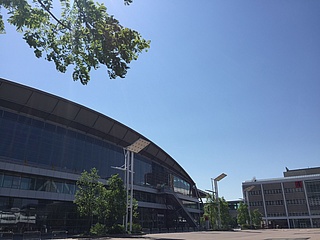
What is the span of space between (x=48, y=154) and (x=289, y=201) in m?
77.9

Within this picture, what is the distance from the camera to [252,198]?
95250mm

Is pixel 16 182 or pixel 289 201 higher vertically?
pixel 289 201

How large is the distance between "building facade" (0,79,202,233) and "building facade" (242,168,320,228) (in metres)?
51.3

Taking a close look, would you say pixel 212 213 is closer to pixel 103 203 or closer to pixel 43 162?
pixel 103 203

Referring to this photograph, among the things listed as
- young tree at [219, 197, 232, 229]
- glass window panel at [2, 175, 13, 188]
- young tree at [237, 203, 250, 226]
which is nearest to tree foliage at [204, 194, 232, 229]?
young tree at [219, 197, 232, 229]

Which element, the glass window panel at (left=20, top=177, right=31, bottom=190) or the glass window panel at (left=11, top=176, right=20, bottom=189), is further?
the glass window panel at (left=20, top=177, right=31, bottom=190)

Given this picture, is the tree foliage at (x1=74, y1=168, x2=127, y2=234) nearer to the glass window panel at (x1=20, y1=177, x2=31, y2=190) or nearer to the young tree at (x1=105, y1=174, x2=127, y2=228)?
the young tree at (x1=105, y1=174, x2=127, y2=228)

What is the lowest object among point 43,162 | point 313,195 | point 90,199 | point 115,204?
point 115,204

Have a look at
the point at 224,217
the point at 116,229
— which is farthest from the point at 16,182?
the point at 224,217

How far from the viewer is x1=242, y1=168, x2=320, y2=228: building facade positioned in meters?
84.2

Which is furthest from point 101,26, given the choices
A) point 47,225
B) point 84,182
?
point 47,225

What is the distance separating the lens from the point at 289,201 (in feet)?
290

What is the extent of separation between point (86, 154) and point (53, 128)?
660 centimetres

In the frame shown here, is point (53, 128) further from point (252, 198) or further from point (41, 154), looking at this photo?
point (252, 198)
